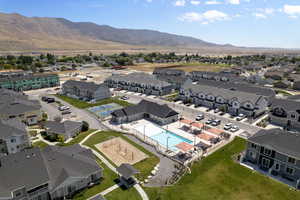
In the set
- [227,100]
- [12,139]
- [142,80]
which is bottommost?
[12,139]

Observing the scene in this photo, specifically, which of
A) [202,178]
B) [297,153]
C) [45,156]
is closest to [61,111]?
[45,156]

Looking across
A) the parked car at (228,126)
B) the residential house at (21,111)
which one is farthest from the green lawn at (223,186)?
the residential house at (21,111)

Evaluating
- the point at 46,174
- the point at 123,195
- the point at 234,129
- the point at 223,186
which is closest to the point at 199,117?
the point at 234,129

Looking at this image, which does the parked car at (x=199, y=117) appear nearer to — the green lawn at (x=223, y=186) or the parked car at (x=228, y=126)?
the parked car at (x=228, y=126)

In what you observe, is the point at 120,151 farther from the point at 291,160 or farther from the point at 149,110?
the point at 291,160

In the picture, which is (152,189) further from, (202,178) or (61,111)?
(61,111)

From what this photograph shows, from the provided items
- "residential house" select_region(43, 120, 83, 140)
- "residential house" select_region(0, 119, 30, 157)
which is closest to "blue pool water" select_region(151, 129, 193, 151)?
"residential house" select_region(43, 120, 83, 140)

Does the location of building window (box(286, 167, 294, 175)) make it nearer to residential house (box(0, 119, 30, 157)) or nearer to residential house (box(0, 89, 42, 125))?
residential house (box(0, 119, 30, 157))
